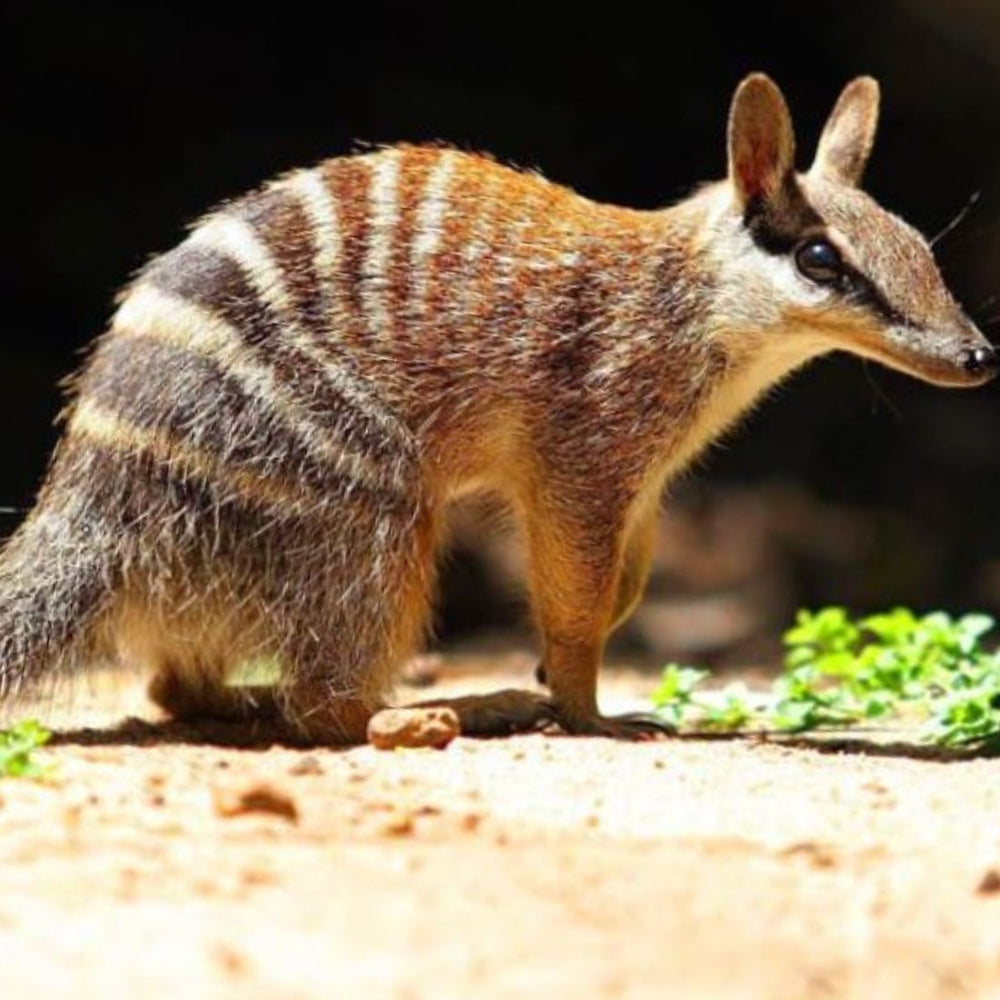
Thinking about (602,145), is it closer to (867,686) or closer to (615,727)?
(867,686)

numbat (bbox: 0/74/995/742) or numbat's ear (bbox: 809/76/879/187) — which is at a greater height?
numbat's ear (bbox: 809/76/879/187)

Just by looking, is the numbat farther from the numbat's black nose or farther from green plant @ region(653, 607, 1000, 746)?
green plant @ region(653, 607, 1000, 746)

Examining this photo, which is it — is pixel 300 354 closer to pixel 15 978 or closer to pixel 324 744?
pixel 324 744

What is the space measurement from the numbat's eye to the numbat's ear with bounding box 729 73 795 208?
22cm

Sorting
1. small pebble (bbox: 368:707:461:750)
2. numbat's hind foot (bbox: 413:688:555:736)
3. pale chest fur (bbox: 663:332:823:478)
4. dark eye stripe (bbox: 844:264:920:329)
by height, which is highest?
dark eye stripe (bbox: 844:264:920:329)

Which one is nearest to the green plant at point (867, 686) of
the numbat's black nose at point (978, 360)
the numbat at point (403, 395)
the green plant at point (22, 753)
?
the numbat at point (403, 395)

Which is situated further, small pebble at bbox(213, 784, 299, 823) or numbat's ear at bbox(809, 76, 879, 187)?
numbat's ear at bbox(809, 76, 879, 187)

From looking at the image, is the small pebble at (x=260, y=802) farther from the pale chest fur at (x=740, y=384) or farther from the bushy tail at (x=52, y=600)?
the pale chest fur at (x=740, y=384)

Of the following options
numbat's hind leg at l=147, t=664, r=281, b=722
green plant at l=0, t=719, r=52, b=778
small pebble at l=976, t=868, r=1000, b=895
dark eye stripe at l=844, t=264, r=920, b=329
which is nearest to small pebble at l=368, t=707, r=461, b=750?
numbat's hind leg at l=147, t=664, r=281, b=722

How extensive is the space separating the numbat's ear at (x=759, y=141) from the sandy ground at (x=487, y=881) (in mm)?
1980

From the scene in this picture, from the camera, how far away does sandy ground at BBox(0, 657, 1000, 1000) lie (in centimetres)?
330

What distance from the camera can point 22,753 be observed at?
4.92 metres

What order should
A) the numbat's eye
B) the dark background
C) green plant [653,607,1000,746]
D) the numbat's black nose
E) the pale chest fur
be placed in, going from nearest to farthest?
1. the numbat's black nose
2. the numbat's eye
3. the pale chest fur
4. green plant [653,607,1000,746]
5. the dark background

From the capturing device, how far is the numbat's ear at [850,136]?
7.00 metres
